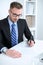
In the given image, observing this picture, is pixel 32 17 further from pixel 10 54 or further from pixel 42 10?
pixel 10 54

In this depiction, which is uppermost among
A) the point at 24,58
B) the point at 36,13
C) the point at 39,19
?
the point at 24,58

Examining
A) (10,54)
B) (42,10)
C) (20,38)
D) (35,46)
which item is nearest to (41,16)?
(42,10)

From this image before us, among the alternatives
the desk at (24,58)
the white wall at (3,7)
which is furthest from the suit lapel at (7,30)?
the white wall at (3,7)

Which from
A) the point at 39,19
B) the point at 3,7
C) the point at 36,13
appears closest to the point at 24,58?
the point at 3,7

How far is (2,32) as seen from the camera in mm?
2430

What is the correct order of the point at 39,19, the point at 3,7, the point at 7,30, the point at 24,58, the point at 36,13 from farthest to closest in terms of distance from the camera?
the point at 39,19, the point at 36,13, the point at 3,7, the point at 7,30, the point at 24,58

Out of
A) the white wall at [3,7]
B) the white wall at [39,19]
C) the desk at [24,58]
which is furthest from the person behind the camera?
the white wall at [39,19]

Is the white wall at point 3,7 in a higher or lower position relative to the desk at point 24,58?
higher

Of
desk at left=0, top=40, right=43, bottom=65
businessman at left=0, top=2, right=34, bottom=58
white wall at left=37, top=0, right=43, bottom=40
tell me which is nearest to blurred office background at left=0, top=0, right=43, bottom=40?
white wall at left=37, top=0, right=43, bottom=40

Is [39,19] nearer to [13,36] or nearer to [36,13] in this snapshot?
[36,13]

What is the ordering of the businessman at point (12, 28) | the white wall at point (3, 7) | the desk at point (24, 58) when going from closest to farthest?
1. the desk at point (24, 58)
2. the businessman at point (12, 28)
3. the white wall at point (3, 7)

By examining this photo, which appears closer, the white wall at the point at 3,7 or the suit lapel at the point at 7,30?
the suit lapel at the point at 7,30

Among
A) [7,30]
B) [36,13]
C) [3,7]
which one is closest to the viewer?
[7,30]

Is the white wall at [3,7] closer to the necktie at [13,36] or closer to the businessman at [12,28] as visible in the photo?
the businessman at [12,28]
